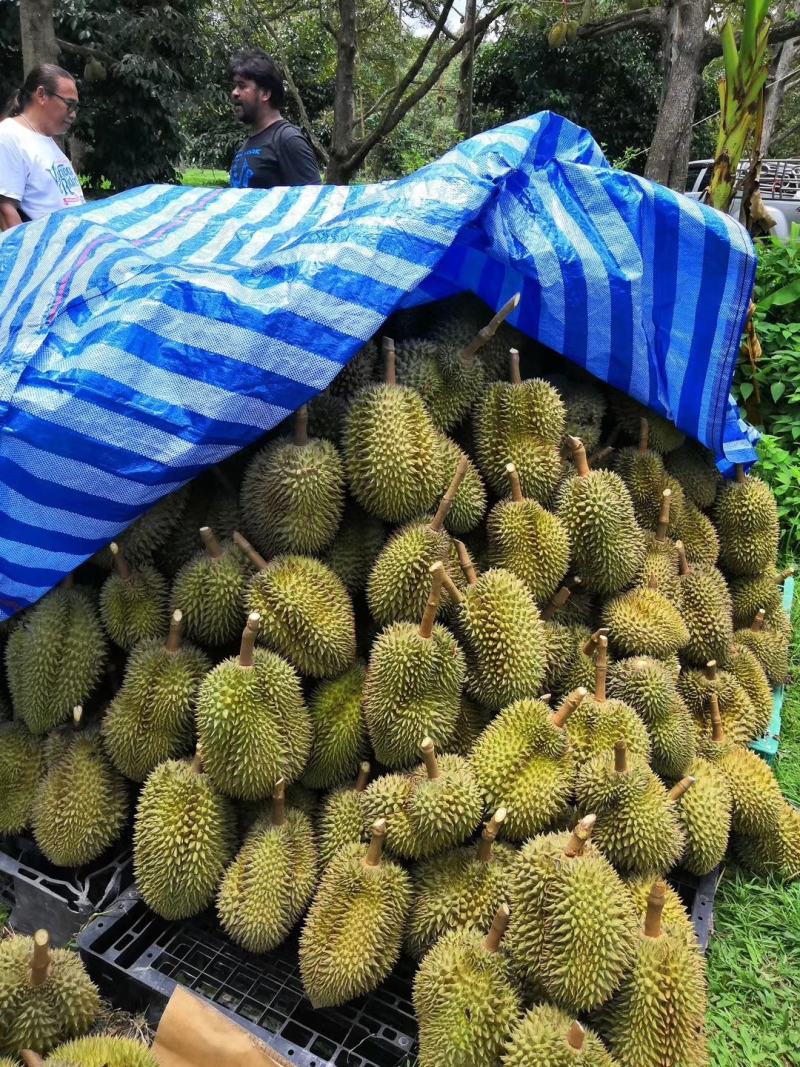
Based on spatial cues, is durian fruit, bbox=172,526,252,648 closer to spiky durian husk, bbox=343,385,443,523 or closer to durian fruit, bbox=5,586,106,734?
durian fruit, bbox=5,586,106,734

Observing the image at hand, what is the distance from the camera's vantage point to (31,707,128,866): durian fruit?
6.29 ft

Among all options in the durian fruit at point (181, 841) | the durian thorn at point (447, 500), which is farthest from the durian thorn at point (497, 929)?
the durian thorn at point (447, 500)

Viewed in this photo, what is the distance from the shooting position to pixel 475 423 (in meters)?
2.29

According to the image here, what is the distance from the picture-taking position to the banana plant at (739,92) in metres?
3.57

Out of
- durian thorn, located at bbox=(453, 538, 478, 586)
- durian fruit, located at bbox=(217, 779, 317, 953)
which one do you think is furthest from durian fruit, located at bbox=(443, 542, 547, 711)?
durian fruit, located at bbox=(217, 779, 317, 953)

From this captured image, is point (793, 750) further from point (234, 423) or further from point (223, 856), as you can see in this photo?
point (234, 423)

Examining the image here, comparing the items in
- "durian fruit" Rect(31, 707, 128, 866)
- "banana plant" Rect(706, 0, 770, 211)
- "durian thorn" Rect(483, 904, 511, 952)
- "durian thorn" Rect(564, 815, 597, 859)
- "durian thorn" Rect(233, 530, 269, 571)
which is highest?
"banana plant" Rect(706, 0, 770, 211)

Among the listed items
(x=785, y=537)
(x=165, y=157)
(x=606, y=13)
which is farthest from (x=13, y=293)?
(x=606, y=13)

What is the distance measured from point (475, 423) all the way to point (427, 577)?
22.7 inches

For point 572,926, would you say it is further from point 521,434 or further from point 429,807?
point 521,434

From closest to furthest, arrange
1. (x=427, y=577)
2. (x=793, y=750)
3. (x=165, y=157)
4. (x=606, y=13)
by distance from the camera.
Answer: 1. (x=427, y=577)
2. (x=793, y=750)
3. (x=165, y=157)
4. (x=606, y=13)

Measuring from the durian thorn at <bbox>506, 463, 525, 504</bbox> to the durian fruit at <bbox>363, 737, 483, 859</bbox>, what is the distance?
76 centimetres

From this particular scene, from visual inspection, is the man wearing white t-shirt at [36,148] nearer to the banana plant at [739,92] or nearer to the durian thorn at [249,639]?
the durian thorn at [249,639]

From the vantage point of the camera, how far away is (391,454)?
1973mm
